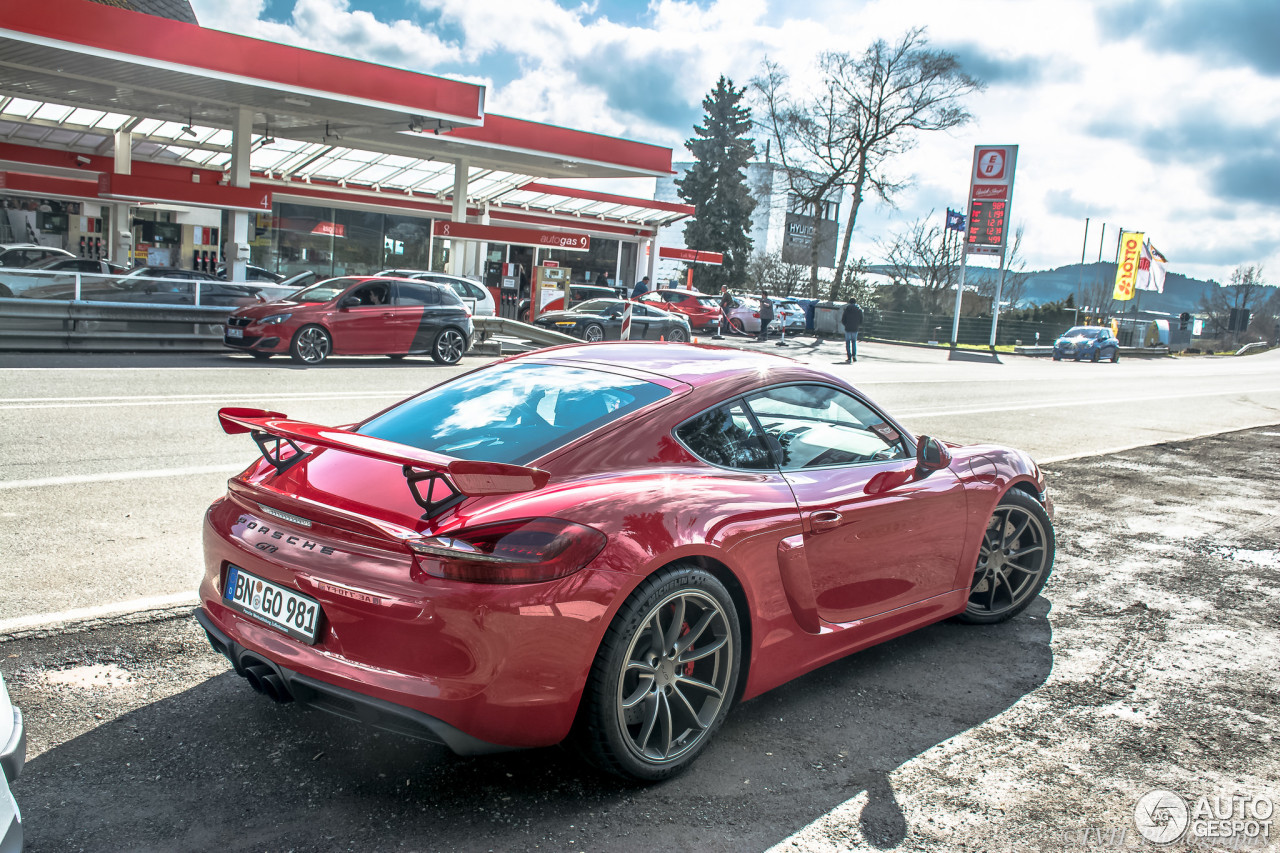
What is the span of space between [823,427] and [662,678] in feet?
4.74

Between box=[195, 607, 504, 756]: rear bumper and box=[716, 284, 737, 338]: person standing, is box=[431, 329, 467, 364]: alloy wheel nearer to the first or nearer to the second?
box=[195, 607, 504, 756]: rear bumper

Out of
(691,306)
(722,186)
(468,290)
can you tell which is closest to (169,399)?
(468,290)

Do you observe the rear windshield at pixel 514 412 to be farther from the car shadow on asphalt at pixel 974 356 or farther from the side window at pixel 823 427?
the car shadow on asphalt at pixel 974 356

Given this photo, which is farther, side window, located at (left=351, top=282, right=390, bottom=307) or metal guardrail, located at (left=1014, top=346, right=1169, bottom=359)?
metal guardrail, located at (left=1014, top=346, right=1169, bottom=359)

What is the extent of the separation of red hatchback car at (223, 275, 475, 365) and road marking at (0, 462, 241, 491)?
898 cm

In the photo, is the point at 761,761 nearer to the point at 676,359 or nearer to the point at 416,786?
the point at 416,786

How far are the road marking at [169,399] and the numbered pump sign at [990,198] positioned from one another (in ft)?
122

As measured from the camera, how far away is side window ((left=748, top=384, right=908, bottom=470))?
12.4 ft

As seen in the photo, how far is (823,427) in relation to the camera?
13.3 ft

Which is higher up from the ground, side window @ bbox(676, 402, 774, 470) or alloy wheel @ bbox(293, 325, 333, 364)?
side window @ bbox(676, 402, 774, 470)

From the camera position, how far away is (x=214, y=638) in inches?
122

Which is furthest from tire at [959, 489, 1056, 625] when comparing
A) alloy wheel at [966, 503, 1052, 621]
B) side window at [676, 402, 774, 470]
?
side window at [676, 402, 774, 470]

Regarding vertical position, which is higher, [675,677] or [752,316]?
[752,316]

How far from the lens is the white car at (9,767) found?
6.20 ft
